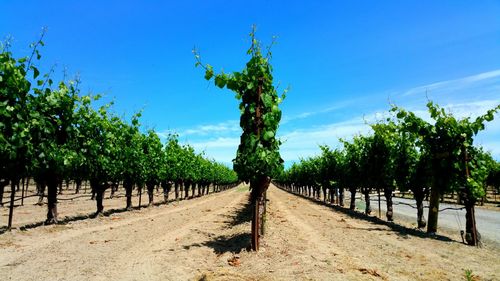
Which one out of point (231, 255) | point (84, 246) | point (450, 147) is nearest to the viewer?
point (231, 255)

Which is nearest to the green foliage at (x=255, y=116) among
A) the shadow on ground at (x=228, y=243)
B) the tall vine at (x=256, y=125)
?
the tall vine at (x=256, y=125)

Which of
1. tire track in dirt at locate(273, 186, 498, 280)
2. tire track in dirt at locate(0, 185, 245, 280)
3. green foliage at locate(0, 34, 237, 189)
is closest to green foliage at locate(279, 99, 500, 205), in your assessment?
tire track in dirt at locate(273, 186, 498, 280)

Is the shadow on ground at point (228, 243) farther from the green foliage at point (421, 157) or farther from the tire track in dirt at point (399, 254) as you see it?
the green foliage at point (421, 157)

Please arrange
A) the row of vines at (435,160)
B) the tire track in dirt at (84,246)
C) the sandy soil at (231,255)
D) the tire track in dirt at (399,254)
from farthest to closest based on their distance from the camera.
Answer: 1. the row of vines at (435,160)
2. the tire track in dirt at (84,246)
3. the tire track in dirt at (399,254)
4. the sandy soil at (231,255)

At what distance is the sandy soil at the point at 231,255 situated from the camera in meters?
8.73

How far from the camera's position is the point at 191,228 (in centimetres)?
1638

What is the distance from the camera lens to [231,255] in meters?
10.6

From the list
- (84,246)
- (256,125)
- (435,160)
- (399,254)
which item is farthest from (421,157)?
(84,246)

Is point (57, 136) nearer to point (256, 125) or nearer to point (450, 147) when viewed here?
point (256, 125)

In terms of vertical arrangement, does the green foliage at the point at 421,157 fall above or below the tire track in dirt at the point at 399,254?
above

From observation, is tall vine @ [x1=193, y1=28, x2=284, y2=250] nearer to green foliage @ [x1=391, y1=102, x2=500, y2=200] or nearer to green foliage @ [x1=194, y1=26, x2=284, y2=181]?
green foliage @ [x1=194, y1=26, x2=284, y2=181]

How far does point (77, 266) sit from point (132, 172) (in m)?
15.8

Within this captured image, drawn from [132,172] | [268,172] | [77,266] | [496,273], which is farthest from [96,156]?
[496,273]

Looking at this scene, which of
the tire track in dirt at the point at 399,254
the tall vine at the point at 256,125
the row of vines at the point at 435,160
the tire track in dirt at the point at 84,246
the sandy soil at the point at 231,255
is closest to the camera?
the sandy soil at the point at 231,255
